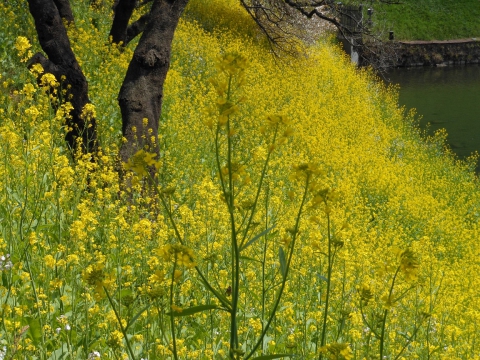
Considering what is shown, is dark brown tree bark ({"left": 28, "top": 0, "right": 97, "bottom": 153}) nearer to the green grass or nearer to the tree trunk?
the tree trunk

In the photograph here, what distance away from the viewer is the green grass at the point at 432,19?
34.8 metres

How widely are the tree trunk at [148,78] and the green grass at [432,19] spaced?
99.0 ft

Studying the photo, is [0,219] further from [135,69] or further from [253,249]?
[135,69]

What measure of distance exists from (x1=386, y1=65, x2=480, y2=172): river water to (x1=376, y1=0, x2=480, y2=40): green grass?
4.79 metres

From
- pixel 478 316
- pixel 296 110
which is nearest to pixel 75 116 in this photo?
pixel 478 316

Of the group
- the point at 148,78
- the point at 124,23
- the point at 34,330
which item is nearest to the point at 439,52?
the point at 124,23

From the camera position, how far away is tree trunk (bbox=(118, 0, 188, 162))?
17.5 feet

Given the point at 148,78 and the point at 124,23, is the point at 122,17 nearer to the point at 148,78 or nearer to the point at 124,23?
the point at 124,23

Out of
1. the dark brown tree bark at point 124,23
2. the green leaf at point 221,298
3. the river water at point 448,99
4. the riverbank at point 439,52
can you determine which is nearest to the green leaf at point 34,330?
the green leaf at point 221,298

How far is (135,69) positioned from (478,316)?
358cm

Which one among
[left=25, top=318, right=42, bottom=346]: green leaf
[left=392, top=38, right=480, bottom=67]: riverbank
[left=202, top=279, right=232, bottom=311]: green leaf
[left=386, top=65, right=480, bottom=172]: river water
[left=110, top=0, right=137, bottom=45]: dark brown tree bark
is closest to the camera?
[left=202, top=279, right=232, bottom=311]: green leaf

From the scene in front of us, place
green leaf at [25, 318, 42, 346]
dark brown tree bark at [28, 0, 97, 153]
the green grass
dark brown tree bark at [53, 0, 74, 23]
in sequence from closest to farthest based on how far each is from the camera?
green leaf at [25, 318, 42, 346] → dark brown tree bark at [28, 0, 97, 153] → dark brown tree bark at [53, 0, 74, 23] → the green grass

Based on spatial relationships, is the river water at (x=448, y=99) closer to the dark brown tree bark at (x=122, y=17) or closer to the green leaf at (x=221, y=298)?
the dark brown tree bark at (x=122, y=17)

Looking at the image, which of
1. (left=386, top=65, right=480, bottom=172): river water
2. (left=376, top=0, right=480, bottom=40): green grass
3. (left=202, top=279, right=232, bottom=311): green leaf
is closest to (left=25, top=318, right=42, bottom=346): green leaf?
(left=202, top=279, right=232, bottom=311): green leaf
